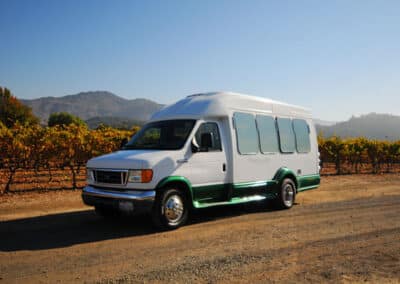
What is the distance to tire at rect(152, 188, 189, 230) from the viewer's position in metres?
7.55

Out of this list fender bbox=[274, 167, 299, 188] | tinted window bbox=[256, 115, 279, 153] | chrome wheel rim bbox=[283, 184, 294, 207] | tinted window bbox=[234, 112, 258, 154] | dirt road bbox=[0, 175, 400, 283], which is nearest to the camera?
dirt road bbox=[0, 175, 400, 283]

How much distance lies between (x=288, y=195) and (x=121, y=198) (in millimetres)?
5452

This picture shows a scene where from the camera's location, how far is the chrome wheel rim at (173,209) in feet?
25.3

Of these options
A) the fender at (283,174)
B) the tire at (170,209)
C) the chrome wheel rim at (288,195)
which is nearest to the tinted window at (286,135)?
the fender at (283,174)

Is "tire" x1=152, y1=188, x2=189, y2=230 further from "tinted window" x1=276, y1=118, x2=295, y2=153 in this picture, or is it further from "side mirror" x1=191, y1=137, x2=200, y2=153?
"tinted window" x1=276, y1=118, x2=295, y2=153

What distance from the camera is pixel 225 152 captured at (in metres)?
8.98

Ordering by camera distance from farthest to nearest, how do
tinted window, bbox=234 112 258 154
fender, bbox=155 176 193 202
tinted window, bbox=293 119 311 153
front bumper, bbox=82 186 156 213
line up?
tinted window, bbox=293 119 311 153 → tinted window, bbox=234 112 258 154 → fender, bbox=155 176 193 202 → front bumper, bbox=82 186 156 213

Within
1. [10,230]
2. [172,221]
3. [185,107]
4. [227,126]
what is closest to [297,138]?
[227,126]

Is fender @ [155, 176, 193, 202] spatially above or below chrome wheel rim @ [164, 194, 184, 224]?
above

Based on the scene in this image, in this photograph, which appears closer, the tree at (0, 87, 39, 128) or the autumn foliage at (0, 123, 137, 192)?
the autumn foliage at (0, 123, 137, 192)

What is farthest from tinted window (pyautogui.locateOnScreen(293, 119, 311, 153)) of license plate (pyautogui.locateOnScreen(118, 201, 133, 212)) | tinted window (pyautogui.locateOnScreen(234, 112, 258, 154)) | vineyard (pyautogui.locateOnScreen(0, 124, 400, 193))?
vineyard (pyautogui.locateOnScreen(0, 124, 400, 193))

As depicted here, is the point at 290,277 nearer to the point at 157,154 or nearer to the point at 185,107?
the point at 157,154

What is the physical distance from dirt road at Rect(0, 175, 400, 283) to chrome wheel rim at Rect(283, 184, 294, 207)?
44 centimetres

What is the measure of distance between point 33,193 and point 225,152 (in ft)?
27.1
